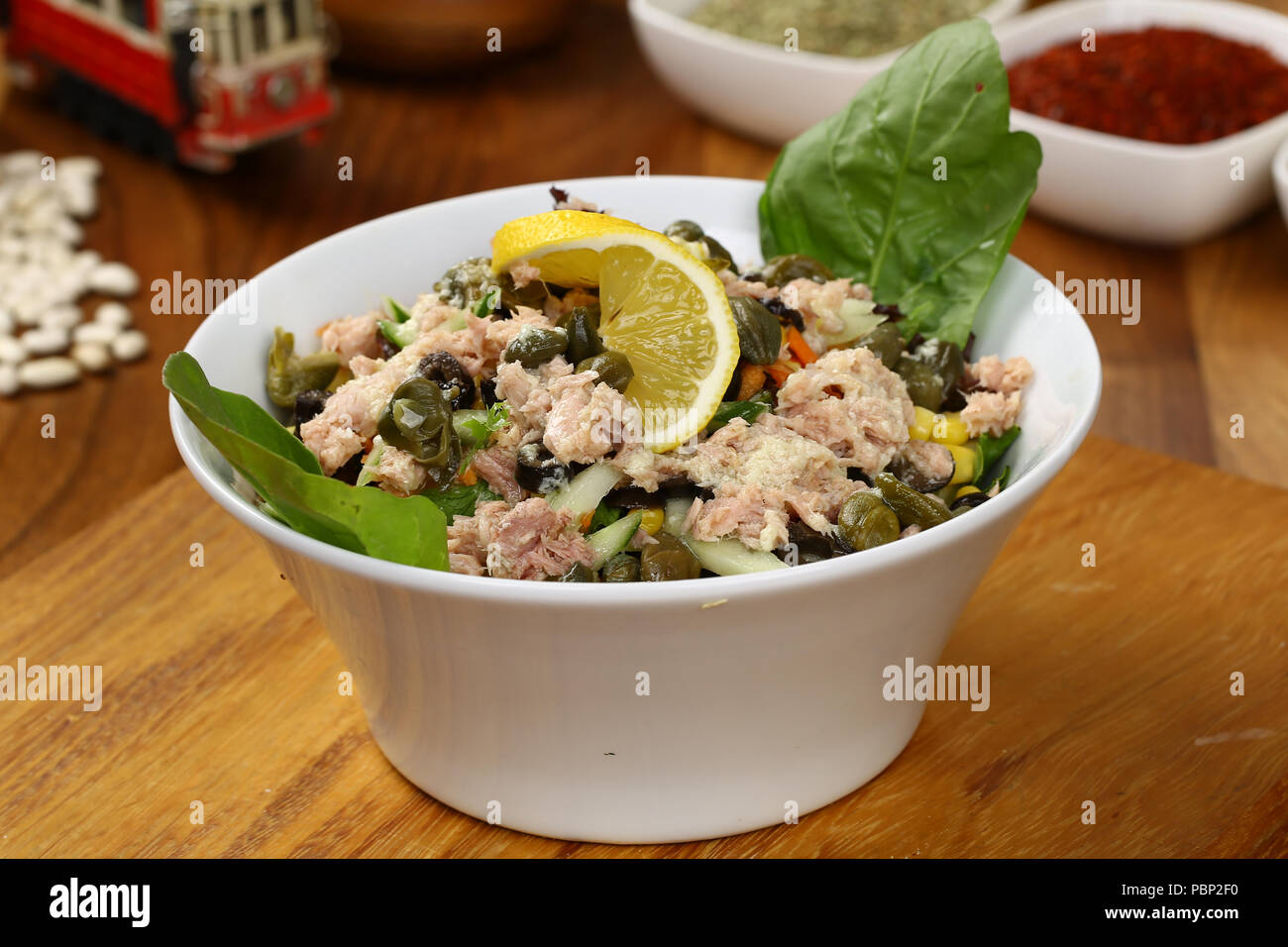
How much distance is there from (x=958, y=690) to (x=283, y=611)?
1.03 meters

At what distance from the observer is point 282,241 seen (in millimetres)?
3797

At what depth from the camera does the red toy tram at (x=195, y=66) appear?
371cm

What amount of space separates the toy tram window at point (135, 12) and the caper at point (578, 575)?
9.60ft

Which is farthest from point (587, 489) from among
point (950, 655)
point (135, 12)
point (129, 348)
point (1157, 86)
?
point (135, 12)

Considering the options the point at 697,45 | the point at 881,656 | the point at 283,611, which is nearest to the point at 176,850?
the point at 283,611

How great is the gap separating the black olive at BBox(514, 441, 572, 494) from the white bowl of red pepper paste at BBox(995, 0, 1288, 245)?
201 cm

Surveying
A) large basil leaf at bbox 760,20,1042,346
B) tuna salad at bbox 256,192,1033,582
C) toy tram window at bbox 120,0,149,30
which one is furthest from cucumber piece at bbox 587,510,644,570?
toy tram window at bbox 120,0,149,30

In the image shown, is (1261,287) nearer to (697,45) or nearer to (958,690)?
(697,45)

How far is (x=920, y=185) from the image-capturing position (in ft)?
7.28

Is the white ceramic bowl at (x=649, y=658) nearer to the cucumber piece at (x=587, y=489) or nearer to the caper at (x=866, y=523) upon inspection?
the caper at (x=866, y=523)

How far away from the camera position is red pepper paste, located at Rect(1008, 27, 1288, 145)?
3.42 metres

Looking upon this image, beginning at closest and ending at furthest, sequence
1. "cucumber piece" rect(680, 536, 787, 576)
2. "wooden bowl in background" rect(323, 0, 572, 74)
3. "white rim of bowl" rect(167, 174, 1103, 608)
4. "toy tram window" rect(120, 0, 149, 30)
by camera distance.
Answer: "white rim of bowl" rect(167, 174, 1103, 608) → "cucumber piece" rect(680, 536, 787, 576) → "toy tram window" rect(120, 0, 149, 30) → "wooden bowl in background" rect(323, 0, 572, 74)

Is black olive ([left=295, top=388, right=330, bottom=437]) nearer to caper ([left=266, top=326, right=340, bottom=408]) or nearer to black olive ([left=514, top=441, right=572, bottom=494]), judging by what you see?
caper ([left=266, top=326, right=340, bottom=408])

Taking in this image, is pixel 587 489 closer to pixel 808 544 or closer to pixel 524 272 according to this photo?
pixel 808 544
